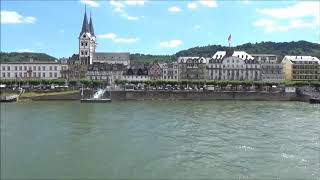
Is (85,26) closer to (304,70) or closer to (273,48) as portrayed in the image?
(304,70)

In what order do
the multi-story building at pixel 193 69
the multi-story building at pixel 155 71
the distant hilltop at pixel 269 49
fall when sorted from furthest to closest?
the distant hilltop at pixel 269 49
the multi-story building at pixel 193 69
the multi-story building at pixel 155 71

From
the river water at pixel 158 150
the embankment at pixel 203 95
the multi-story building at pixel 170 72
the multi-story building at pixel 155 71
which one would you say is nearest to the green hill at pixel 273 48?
the multi-story building at pixel 170 72

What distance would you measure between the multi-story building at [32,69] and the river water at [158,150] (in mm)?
73735

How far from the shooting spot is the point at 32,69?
107m

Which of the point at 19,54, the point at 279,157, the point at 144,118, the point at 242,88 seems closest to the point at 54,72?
the point at 19,54

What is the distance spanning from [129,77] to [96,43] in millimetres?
20459

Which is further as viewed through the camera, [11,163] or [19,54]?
[19,54]

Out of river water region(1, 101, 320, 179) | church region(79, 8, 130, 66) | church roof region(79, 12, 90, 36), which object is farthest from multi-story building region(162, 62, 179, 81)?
river water region(1, 101, 320, 179)

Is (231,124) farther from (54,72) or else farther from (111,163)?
(54,72)

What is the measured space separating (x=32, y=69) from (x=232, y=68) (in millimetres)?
45276

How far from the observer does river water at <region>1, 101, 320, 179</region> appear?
1850 centimetres

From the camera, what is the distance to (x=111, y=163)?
65.0 feet

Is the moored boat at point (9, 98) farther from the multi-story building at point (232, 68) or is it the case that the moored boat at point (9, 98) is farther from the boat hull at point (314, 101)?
the multi-story building at point (232, 68)

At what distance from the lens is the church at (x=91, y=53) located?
111875 millimetres
